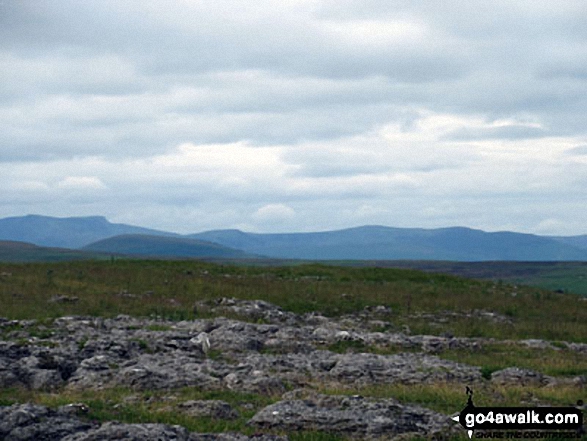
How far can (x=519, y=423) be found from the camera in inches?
642

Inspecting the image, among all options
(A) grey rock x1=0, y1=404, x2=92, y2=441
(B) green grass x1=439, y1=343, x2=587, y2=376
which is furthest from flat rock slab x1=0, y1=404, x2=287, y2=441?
(B) green grass x1=439, y1=343, x2=587, y2=376

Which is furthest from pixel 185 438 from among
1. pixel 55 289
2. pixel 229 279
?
pixel 229 279

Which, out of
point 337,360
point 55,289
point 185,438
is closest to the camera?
point 185,438

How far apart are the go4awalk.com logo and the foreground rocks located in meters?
0.73

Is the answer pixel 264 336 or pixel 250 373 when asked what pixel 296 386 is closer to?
pixel 250 373

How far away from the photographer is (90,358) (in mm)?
25094

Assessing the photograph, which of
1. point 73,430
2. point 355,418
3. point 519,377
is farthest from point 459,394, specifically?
point 73,430

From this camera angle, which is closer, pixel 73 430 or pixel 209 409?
pixel 73 430

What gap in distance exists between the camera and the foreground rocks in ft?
53.8

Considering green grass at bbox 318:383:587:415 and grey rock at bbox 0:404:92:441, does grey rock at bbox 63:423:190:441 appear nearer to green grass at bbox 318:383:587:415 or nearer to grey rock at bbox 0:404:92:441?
grey rock at bbox 0:404:92:441

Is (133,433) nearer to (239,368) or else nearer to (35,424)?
(35,424)

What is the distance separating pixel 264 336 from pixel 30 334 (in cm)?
1029

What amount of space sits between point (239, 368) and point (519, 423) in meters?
11.1

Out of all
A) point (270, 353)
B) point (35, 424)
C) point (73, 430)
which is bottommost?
point (270, 353)
